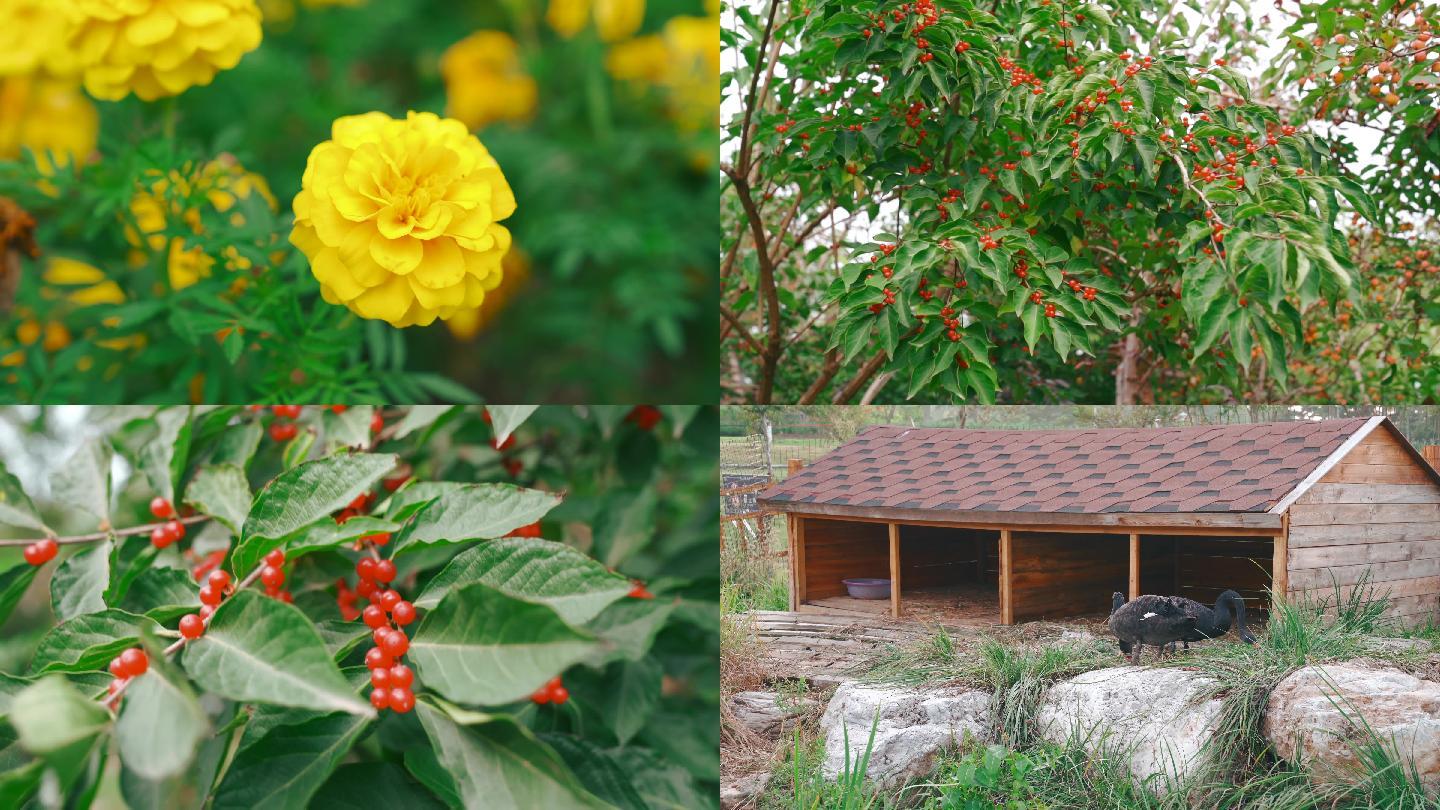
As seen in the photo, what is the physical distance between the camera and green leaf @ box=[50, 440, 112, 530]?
0.75m

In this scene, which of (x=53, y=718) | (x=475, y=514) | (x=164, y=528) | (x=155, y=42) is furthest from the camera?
(x=155, y=42)

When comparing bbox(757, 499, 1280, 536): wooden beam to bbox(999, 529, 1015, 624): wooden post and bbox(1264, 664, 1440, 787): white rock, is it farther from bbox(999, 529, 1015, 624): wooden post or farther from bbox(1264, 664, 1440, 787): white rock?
bbox(1264, 664, 1440, 787): white rock

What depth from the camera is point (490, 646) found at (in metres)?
0.51

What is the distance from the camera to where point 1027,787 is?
39.9 inches

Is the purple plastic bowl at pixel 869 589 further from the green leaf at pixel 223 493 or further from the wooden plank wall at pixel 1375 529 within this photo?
the green leaf at pixel 223 493

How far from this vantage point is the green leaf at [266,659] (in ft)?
1.52

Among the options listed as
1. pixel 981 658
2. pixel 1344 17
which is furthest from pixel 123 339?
pixel 1344 17

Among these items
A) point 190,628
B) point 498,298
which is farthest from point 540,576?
point 498,298

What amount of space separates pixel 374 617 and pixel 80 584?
0.25m

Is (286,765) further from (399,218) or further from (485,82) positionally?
(485,82)

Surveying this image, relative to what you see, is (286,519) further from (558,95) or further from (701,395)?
(558,95)

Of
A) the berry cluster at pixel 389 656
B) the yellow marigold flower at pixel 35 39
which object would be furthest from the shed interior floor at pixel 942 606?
the yellow marigold flower at pixel 35 39

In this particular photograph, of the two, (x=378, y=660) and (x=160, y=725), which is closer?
(x=160, y=725)

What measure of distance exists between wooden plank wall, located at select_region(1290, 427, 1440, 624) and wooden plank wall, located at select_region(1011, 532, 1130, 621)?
167 millimetres
